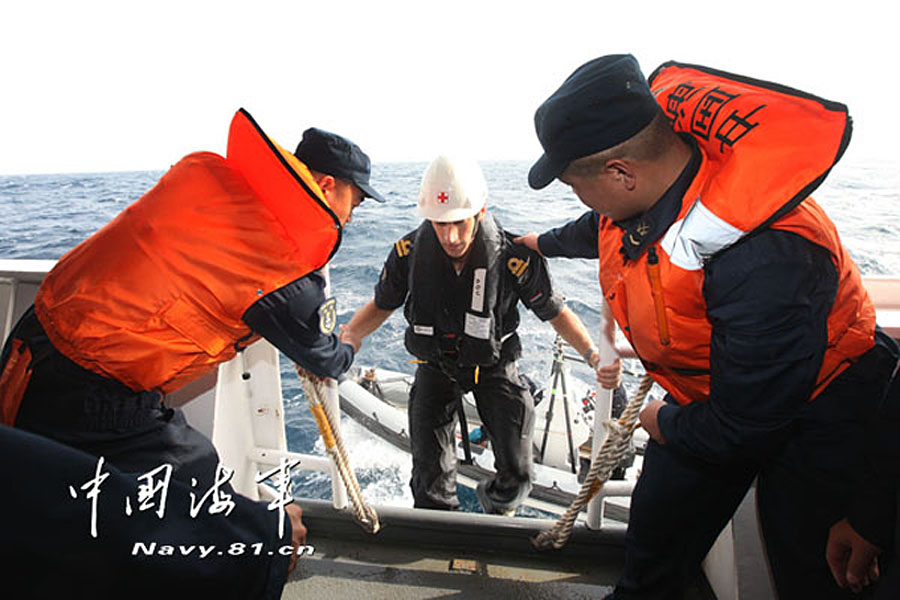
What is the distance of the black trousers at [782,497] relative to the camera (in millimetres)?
1277

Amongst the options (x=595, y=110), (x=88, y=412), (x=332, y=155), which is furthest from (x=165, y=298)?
(x=595, y=110)

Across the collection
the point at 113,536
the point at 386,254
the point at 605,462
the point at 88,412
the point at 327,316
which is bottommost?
the point at 386,254

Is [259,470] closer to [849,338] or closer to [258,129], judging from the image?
[258,129]

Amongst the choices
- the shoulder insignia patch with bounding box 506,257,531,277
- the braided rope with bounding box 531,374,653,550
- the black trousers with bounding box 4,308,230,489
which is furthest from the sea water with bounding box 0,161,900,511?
the black trousers with bounding box 4,308,230,489

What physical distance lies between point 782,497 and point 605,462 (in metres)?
0.58

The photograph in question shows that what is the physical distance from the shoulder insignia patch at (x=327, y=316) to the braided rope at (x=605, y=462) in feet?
3.40

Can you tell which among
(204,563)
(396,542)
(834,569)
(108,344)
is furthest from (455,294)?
(204,563)

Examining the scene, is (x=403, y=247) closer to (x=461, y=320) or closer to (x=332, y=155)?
(x=461, y=320)

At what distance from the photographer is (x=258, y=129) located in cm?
139

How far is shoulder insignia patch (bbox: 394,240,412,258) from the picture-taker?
2.65m

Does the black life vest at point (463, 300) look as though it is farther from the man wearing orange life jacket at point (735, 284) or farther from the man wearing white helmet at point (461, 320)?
the man wearing orange life jacket at point (735, 284)

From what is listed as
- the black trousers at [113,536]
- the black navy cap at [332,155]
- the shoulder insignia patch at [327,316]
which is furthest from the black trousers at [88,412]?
the black navy cap at [332,155]

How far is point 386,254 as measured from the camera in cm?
1074

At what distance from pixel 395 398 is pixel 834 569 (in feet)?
19.6
